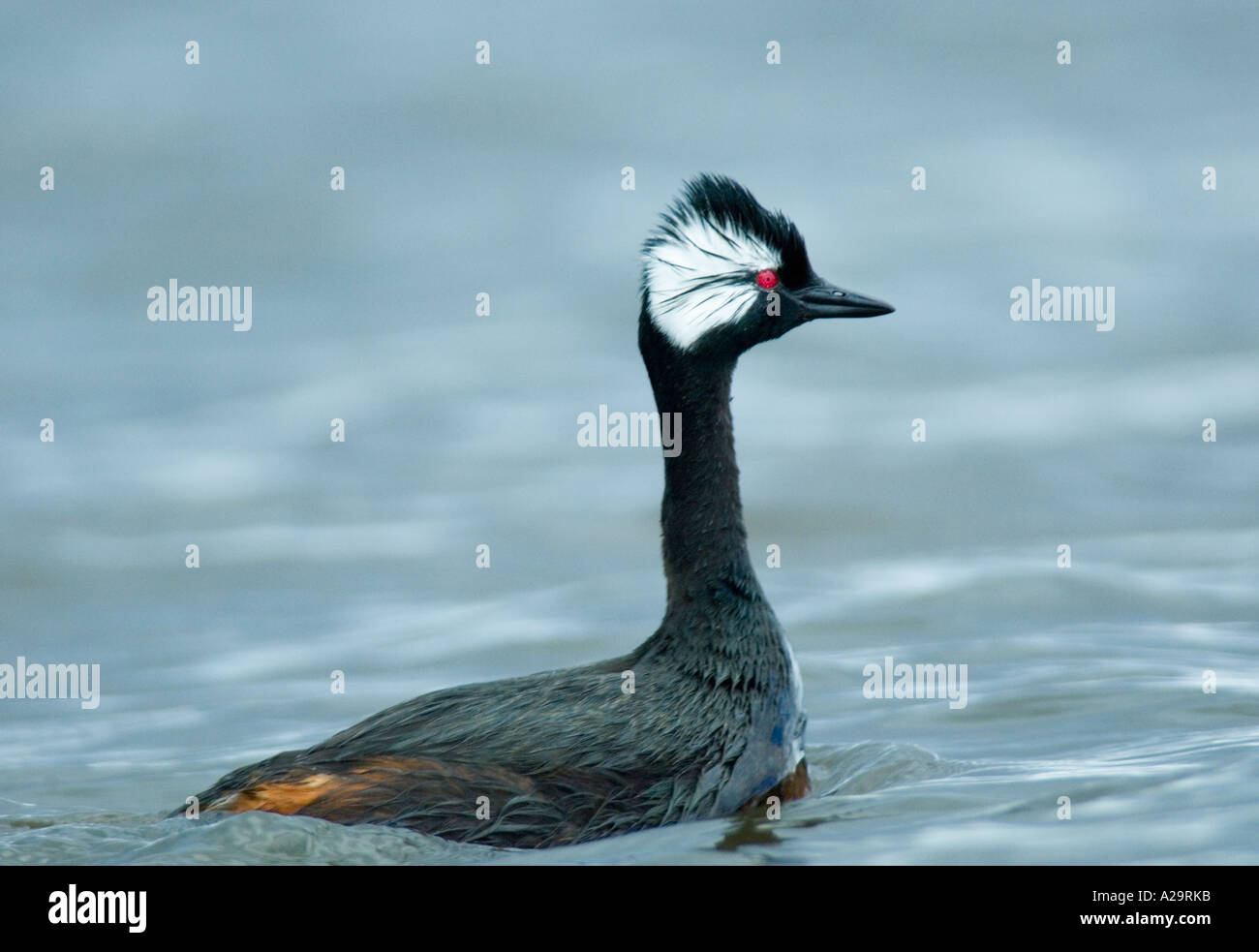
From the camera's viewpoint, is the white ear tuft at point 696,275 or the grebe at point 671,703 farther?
the white ear tuft at point 696,275

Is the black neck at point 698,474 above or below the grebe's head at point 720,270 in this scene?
below

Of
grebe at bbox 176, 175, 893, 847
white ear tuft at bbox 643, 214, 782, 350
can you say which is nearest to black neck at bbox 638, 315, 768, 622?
grebe at bbox 176, 175, 893, 847

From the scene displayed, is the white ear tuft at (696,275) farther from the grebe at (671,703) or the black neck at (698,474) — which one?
the black neck at (698,474)

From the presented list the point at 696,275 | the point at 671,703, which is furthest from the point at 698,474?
the point at 671,703

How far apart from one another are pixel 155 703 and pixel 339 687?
3.90 feet

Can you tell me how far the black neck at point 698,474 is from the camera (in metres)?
9.70

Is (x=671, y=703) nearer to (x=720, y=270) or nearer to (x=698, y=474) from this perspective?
(x=698, y=474)

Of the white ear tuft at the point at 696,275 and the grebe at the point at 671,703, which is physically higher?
the white ear tuft at the point at 696,275

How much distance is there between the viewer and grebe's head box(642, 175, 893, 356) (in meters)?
9.62

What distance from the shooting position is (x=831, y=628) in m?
14.0

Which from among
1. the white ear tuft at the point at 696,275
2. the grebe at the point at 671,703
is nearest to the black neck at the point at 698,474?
the grebe at the point at 671,703

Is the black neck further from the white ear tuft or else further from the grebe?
the white ear tuft

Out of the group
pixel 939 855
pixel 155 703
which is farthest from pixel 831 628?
pixel 939 855
